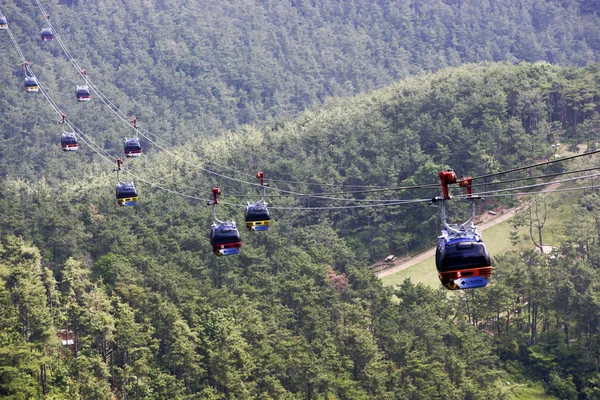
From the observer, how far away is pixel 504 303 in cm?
5438

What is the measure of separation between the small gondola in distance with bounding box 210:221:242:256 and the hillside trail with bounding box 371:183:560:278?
36.6 meters

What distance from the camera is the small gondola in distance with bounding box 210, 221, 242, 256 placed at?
31281 millimetres

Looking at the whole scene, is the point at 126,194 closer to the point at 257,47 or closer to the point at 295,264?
the point at 295,264

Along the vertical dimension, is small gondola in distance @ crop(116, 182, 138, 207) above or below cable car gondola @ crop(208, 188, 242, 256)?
above

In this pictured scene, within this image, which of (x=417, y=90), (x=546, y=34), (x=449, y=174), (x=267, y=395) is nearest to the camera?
(x=449, y=174)

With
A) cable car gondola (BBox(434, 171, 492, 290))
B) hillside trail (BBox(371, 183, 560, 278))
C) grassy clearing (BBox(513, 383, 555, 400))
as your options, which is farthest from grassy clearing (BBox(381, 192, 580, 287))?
cable car gondola (BBox(434, 171, 492, 290))

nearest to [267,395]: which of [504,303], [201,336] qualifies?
[201,336]

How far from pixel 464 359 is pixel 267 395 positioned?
12.1 metres

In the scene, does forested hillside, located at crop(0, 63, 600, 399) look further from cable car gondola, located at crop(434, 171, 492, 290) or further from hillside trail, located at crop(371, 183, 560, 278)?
cable car gondola, located at crop(434, 171, 492, 290)

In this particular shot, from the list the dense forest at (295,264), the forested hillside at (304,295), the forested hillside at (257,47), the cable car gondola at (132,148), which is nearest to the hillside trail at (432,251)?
the dense forest at (295,264)

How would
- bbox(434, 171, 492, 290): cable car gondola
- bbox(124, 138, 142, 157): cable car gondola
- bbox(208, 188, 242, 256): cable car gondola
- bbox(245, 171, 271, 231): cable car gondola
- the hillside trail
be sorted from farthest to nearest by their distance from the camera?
the hillside trail → bbox(124, 138, 142, 157): cable car gondola → bbox(245, 171, 271, 231): cable car gondola → bbox(208, 188, 242, 256): cable car gondola → bbox(434, 171, 492, 290): cable car gondola

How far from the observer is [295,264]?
6050 cm

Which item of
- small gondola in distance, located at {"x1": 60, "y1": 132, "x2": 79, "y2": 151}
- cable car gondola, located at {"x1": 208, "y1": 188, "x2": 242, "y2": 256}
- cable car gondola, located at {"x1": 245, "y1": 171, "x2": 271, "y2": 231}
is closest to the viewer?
cable car gondola, located at {"x1": 208, "y1": 188, "x2": 242, "y2": 256}

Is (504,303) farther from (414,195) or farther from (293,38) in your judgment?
(293,38)
